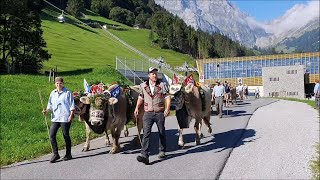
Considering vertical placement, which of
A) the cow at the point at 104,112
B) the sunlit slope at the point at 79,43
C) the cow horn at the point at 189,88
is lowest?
the cow at the point at 104,112

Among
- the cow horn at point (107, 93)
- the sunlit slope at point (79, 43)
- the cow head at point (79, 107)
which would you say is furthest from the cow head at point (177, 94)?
the sunlit slope at point (79, 43)

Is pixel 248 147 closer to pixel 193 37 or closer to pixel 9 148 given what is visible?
pixel 9 148

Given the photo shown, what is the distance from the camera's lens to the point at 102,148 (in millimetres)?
12625

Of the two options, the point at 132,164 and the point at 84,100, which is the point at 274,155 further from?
the point at 84,100

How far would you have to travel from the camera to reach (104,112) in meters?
11.0

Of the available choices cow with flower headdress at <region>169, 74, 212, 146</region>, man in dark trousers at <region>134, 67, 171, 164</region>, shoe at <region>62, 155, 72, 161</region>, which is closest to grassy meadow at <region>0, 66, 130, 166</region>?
shoe at <region>62, 155, 72, 161</region>

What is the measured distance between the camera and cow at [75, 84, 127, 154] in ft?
35.3

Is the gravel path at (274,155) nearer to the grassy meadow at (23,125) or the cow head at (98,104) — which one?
the cow head at (98,104)

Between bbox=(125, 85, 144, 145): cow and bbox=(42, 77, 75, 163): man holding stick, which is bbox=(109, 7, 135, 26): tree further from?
bbox=(42, 77, 75, 163): man holding stick

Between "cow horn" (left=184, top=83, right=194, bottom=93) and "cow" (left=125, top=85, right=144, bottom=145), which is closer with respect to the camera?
"cow" (left=125, top=85, right=144, bottom=145)

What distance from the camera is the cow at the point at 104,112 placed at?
423 inches

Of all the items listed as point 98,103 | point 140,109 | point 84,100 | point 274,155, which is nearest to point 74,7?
point 140,109

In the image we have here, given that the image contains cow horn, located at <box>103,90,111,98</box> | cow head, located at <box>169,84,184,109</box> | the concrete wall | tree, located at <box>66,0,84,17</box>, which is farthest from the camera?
tree, located at <box>66,0,84,17</box>

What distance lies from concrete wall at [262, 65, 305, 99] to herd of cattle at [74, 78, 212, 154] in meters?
69.8
